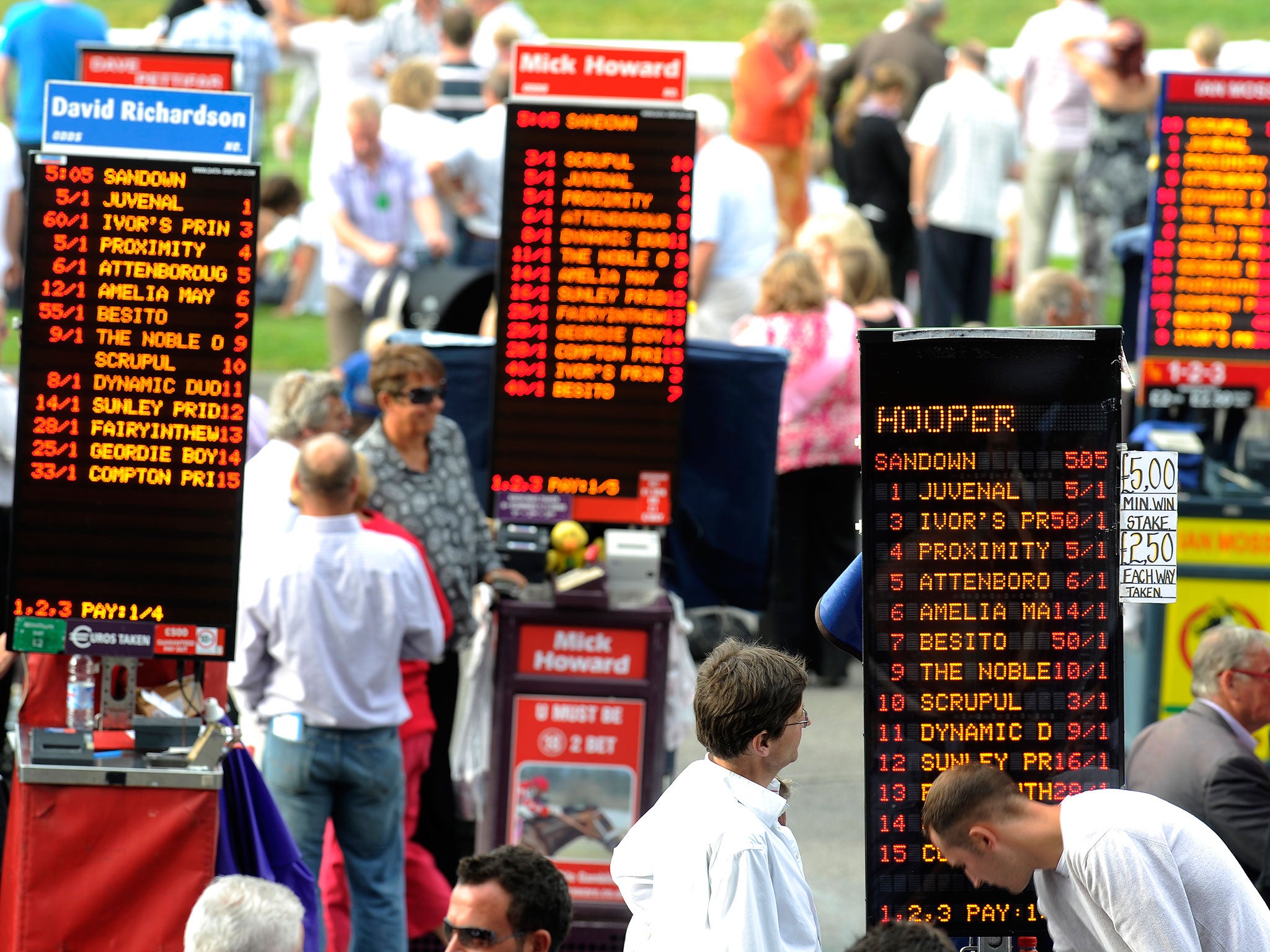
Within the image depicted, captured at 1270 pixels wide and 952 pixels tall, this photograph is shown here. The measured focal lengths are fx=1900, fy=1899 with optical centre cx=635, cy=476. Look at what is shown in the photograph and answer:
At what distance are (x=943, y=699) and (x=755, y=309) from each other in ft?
16.0

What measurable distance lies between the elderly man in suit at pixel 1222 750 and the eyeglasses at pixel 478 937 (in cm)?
272

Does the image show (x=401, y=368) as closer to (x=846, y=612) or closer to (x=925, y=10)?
(x=846, y=612)

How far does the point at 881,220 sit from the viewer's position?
14.3m

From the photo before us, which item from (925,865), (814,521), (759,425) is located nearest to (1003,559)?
(925,865)

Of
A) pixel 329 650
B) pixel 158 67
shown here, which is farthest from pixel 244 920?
pixel 158 67

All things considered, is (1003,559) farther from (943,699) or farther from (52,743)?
(52,743)

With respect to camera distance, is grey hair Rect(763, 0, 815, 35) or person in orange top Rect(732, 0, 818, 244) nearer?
grey hair Rect(763, 0, 815, 35)

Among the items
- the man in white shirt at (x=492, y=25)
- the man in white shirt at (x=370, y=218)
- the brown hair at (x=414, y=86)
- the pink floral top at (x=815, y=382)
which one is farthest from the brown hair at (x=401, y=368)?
the man in white shirt at (x=492, y=25)

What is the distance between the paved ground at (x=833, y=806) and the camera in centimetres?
742

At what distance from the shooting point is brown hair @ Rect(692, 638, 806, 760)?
4340mm

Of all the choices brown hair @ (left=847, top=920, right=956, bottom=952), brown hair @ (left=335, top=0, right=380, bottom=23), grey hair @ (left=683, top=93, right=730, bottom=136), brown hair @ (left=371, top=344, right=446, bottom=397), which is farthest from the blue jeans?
brown hair @ (left=335, top=0, right=380, bottom=23)

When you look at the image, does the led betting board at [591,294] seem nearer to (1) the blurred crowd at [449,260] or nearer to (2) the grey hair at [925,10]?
(1) the blurred crowd at [449,260]

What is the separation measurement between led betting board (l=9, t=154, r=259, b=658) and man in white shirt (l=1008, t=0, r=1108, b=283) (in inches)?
364

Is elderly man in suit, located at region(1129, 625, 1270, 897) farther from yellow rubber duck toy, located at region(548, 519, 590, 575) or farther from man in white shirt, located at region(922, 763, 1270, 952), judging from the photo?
yellow rubber duck toy, located at region(548, 519, 590, 575)
